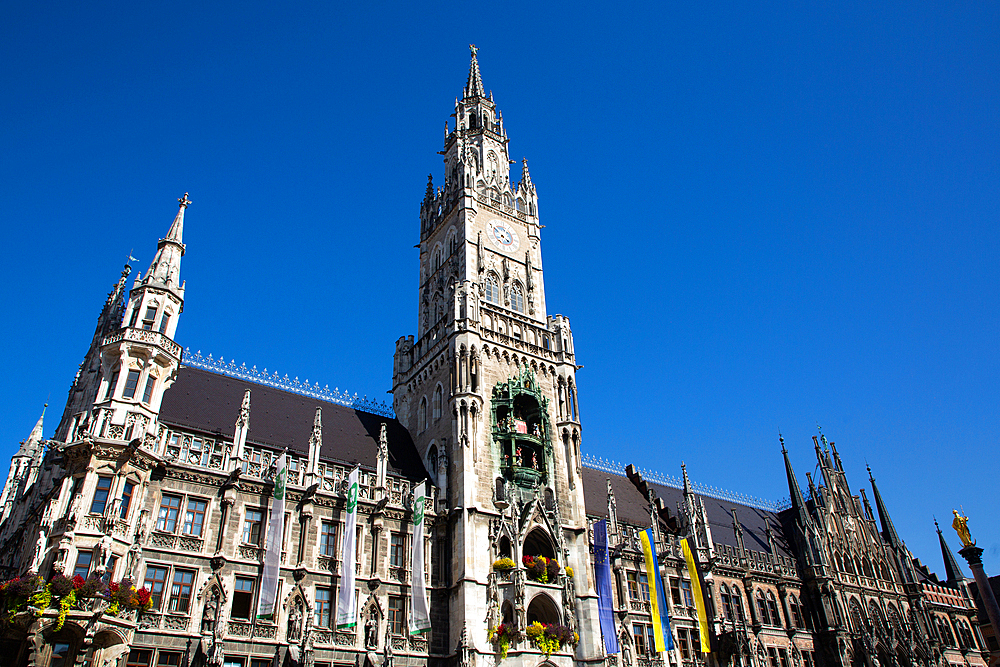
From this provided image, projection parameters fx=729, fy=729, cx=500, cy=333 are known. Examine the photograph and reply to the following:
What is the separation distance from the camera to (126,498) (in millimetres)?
31562

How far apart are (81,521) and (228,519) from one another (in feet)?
20.7

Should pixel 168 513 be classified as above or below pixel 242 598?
above

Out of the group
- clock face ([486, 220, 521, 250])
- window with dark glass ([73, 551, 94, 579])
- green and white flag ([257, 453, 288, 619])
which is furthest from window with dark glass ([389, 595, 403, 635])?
clock face ([486, 220, 521, 250])

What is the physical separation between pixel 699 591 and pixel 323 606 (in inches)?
1054

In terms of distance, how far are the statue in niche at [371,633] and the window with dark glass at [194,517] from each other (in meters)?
9.03

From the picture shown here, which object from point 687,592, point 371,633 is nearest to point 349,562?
point 371,633

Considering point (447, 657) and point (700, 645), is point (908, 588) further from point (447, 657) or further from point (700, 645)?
point (447, 657)

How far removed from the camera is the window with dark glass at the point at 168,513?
32781 mm

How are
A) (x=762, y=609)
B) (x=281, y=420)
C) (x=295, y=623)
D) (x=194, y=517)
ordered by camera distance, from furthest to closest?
1. (x=762, y=609)
2. (x=281, y=420)
3. (x=194, y=517)
4. (x=295, y=623)

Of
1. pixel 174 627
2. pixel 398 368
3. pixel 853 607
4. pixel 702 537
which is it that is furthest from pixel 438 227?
pixel 853 607

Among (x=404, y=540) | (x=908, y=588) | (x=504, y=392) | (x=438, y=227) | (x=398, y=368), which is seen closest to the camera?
(x=404, y=540)

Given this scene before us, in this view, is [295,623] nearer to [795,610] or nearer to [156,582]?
[156,582]

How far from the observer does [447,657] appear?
3641 centimetres

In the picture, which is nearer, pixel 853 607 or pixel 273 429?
pixel 273 429
